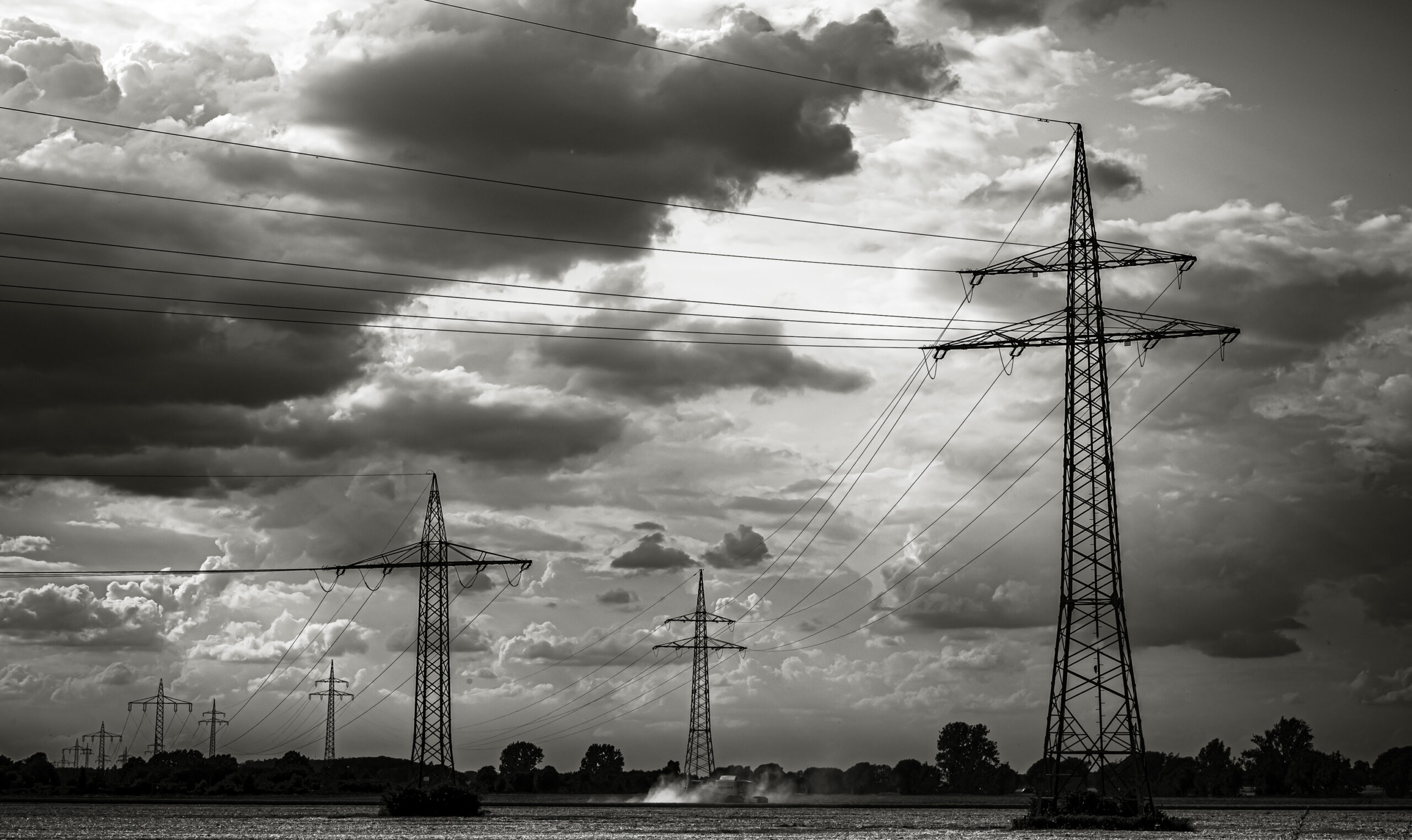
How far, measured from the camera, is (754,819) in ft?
364

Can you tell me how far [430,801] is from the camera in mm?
102688

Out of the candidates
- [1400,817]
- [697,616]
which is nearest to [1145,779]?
[1400,817]

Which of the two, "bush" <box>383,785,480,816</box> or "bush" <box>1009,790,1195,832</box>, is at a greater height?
"bush" <box>1009,790,1195,832</box>

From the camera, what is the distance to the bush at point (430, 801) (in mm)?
102375

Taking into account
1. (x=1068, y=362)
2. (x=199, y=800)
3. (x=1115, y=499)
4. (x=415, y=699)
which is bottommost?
(x=199, y=800)

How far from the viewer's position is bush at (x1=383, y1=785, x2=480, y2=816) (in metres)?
102

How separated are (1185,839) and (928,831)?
1717 cm

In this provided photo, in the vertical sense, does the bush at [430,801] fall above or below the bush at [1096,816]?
below

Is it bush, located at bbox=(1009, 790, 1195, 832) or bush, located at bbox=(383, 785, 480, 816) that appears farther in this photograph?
bush, located at bbox=(383, 785, 480, 816)

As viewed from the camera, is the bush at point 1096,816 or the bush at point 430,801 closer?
the bush at point 1096,816

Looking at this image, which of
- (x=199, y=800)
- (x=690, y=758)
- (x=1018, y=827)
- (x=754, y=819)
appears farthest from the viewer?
(x=199, y=800)

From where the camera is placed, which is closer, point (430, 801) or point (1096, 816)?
point (1096, 816)

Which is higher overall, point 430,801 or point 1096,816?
point 1096,816

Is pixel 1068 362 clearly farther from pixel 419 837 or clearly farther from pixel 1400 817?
pixel 1400 817
